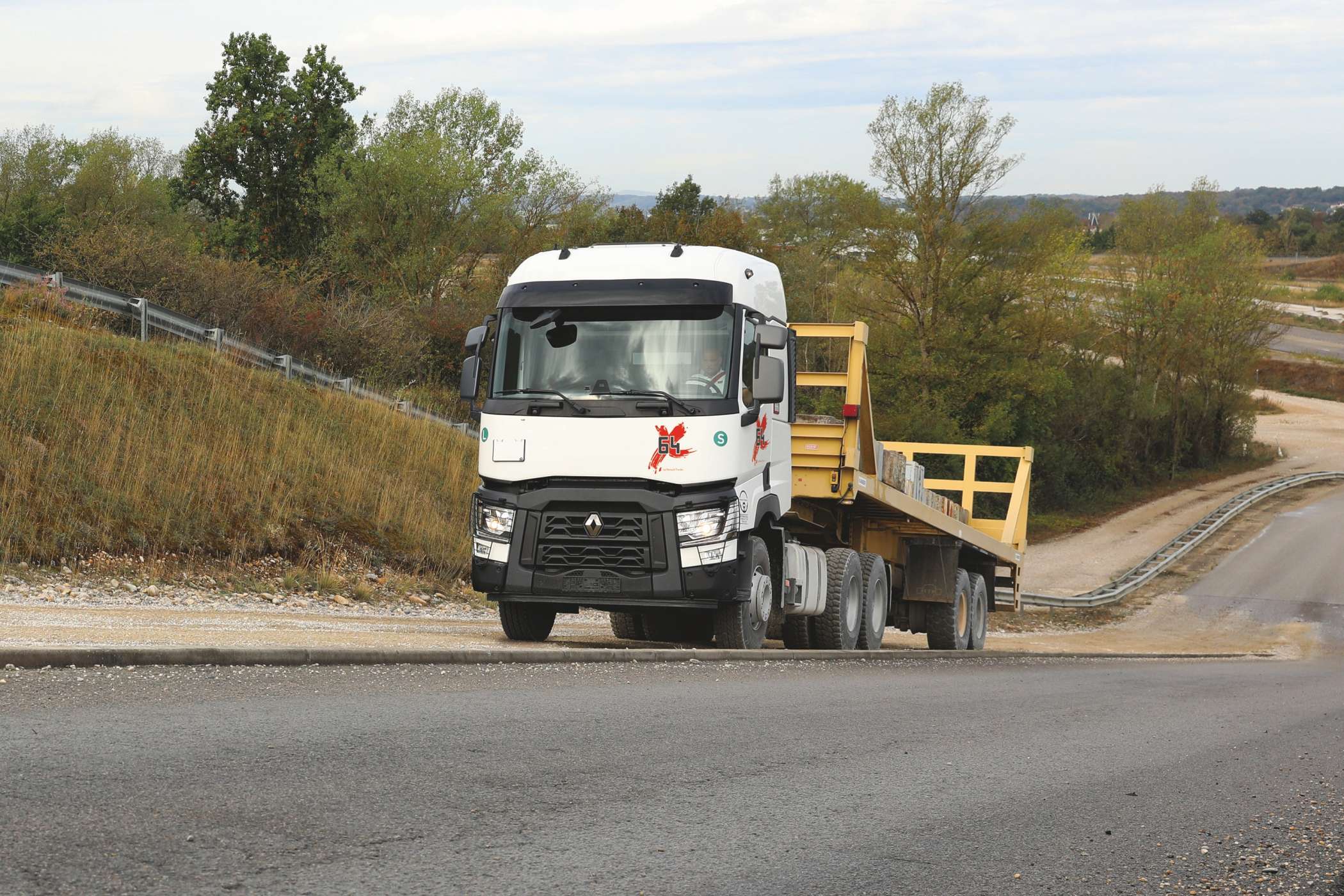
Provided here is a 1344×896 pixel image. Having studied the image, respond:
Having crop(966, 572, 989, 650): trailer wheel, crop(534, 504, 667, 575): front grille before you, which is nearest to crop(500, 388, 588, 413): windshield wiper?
crop(534, 504, 667, 575): front grille

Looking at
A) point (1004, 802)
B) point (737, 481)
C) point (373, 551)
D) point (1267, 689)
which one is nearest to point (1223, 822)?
point (1004, 802)

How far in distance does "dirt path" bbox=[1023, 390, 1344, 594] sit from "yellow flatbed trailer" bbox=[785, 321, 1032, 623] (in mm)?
8185

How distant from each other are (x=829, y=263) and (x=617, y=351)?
6178 cm

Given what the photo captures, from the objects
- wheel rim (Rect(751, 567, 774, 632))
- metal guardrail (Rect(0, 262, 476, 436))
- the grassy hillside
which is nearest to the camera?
wheel rim (Rect(751, 567, 774, 632))

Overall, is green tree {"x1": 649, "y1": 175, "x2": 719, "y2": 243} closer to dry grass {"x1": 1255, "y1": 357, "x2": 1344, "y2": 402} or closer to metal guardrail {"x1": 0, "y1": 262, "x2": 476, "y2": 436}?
dry grass {"x1": 1255, "y1": 357, "x2": 1344, "y2": 402}

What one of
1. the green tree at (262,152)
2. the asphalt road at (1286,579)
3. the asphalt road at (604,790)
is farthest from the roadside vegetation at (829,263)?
the asphalt road at (604,790)

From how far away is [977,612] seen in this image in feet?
65.8

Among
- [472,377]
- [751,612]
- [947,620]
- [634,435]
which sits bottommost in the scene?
[947,620]

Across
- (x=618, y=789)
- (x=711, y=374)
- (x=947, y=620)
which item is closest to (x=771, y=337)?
(x=711, y=374)

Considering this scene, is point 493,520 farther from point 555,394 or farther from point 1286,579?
point 1286,579

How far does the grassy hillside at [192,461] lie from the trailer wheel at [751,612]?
7673 mm

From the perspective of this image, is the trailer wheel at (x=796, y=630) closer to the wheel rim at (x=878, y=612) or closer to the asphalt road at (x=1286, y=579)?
the wheel rim at (x=878, y=612)

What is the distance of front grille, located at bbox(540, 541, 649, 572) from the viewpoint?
37.8 ft

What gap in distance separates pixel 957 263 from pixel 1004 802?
139 feet
